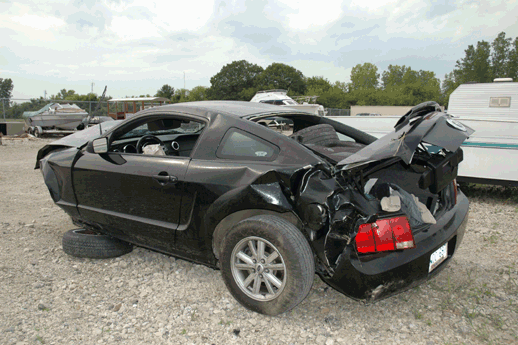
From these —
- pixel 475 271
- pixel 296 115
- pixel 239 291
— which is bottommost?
pixel 475 271

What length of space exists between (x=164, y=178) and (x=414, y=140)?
1850 millimetres

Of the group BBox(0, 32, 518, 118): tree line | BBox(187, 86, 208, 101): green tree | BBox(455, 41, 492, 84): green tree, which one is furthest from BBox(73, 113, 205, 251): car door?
BBox(187, 86, 208, 101): green tree

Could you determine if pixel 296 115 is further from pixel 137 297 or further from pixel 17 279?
pixel 17 279

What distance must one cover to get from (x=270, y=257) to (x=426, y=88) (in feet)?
266

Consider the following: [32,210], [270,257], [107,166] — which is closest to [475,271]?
[270,257]

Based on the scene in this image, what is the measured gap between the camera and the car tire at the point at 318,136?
3.24m

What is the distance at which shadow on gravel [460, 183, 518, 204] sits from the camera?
6.19m

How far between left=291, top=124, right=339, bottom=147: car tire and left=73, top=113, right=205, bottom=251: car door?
3.31 feet

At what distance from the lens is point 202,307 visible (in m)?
2.91

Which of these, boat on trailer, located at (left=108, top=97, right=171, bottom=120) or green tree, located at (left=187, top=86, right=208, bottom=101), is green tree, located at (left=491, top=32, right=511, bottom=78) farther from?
boat on trailer, located at (left=108, top=97, right=171, bottom=120)

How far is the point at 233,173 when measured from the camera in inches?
106

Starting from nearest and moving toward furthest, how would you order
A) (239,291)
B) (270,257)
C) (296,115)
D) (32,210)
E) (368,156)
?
(368,156), (270,257), (239,291), (296,115), (32,210)

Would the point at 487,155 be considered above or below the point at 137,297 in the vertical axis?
above

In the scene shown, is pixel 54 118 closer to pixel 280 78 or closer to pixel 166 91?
pixel 280 78
